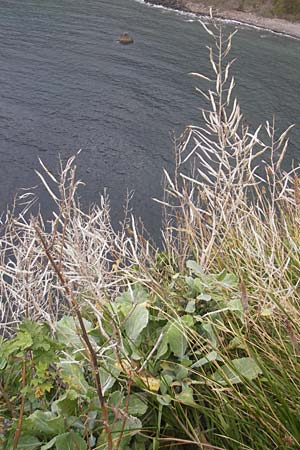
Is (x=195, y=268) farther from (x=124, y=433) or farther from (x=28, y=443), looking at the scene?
(x=28, y=443)

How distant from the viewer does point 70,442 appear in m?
2.05

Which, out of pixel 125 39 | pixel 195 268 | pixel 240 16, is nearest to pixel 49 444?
pixel 195 268

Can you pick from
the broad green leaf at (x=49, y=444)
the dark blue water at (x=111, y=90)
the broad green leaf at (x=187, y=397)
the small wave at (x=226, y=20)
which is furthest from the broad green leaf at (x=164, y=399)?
the small wave at (x=226, y=20)

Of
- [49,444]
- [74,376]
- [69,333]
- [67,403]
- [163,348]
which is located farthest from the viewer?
[69,333]

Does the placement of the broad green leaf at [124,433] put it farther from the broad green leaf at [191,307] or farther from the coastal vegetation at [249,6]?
the coastal vegetation at [249,6]

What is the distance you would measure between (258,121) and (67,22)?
1497cm

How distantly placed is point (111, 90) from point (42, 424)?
1866cm

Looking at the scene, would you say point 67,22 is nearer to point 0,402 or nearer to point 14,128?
point 14,128

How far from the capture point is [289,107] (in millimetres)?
19219

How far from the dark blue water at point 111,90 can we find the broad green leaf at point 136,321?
9.28m

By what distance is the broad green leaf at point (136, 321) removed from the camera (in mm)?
2422

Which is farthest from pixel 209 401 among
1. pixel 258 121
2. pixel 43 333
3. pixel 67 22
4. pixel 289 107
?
pixel 67 22

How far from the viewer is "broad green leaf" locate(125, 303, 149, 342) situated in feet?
7.95

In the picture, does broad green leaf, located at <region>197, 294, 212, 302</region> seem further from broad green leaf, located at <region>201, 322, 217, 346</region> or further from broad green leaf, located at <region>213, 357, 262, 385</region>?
broad green leaf, located at <region>213, 357, 262, 385</region>
